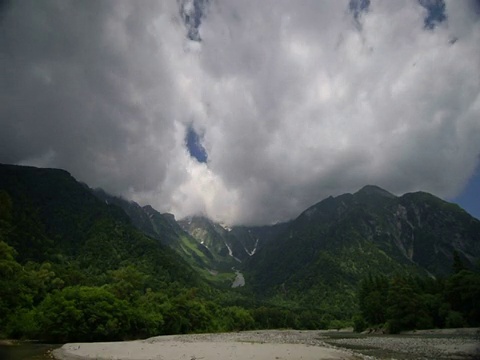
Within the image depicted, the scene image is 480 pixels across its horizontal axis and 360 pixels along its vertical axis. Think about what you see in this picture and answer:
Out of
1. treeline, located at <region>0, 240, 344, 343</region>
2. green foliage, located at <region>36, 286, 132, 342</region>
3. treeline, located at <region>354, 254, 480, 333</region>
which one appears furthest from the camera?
treeline, located at <region>354, 254, 480, 333</region>

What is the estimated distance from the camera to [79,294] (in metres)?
61.9

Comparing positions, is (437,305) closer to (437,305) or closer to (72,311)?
(437,305)

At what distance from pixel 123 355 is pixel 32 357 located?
10482 millimetres

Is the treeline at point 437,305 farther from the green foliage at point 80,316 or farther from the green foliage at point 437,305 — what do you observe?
the green foliage at point 80,316

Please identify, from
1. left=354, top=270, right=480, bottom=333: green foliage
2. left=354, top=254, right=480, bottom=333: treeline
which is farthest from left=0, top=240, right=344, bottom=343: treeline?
left=354, top=270, right=480, bottom=333: green foliage

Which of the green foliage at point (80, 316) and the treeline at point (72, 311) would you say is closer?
the green foliage at point (80, 316)

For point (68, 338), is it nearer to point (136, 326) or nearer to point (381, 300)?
point (136, 326)

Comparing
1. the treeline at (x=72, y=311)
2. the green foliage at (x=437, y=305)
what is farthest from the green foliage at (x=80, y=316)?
the green foliage at (x=437, y=305)

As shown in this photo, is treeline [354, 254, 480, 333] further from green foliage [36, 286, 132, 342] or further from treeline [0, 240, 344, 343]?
green foliage [36, 286, 132, 342]

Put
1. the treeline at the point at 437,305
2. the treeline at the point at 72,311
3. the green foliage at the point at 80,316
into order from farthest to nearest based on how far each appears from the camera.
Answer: the treeline at the point at 437,305 < the treeline at the point at 72,311 < the green foliage at the point at 80,316

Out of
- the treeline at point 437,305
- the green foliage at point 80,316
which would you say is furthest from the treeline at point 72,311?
the treeline at point 437,305

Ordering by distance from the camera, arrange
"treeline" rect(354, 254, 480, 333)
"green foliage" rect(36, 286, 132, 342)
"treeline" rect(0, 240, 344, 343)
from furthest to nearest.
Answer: "treeline" rect(354, 254, 480, 333) < "treeline" rect(0, 240, 344, 343) < "green foliage" rect(36, 286, 132, 342)

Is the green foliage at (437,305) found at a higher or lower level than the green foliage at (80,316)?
higher

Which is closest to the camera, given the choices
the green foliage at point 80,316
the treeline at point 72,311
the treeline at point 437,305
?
the green foliage at point 80,316
